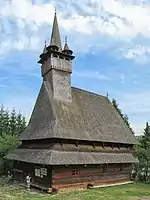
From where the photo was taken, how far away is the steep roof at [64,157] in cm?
2019

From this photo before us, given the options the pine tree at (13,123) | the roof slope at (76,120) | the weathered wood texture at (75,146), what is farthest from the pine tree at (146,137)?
the pine tree at (13,123)

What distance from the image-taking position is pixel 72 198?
17.7 meters

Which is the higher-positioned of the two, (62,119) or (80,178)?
(62,119)

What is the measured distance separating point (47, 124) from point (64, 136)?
83.7 inches

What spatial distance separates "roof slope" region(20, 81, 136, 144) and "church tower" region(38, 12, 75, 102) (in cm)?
74

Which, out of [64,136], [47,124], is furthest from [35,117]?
[64,136]

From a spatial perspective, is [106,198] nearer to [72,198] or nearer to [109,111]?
[72,198]

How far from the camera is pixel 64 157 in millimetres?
20875

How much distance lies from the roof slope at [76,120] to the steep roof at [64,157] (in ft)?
4.25

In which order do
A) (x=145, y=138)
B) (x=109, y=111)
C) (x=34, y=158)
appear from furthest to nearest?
(x=145, y=138), (x=109, y=111), (x=34, y=158)

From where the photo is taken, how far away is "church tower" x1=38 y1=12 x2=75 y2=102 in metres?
25.8

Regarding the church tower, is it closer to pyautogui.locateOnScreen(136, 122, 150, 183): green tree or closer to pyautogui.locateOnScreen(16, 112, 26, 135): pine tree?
pyautogui.locateOnScreen(136, 122, 150, 183): green tree

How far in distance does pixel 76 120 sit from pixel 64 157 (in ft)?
16.1

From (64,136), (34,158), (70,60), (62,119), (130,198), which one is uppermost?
(70,60)
